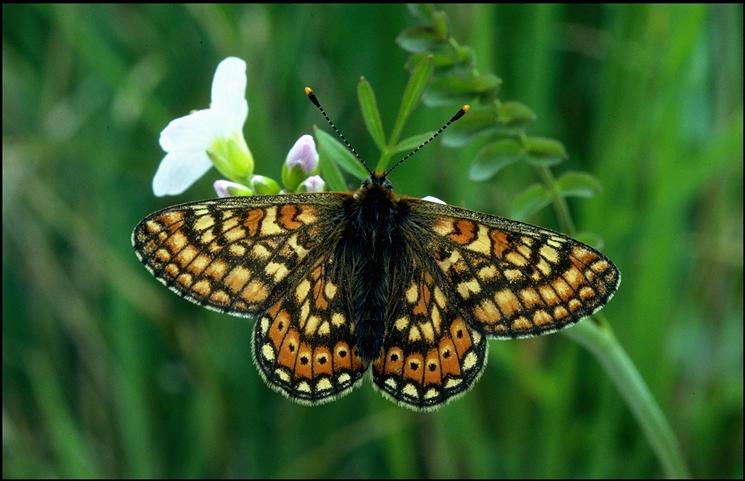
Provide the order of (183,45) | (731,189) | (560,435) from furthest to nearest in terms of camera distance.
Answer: (183,45) < (731,189) < (560,435)

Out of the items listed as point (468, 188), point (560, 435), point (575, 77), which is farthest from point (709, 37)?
point (560, 435)

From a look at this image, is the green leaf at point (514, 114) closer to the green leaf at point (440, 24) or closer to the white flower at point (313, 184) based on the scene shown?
the green leaf at point (440, 24)

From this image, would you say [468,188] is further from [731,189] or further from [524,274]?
[524,274]

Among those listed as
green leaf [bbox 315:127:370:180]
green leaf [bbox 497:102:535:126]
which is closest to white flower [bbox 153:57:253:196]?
green leaf [bbox 315:127:370:180]

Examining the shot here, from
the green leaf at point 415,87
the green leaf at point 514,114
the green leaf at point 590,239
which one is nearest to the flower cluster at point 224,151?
the green leaf at point 415,87

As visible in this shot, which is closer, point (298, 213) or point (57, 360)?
point (298, 213)

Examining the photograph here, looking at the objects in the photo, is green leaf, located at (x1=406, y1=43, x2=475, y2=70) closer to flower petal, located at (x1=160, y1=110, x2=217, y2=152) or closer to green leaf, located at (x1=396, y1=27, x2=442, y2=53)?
green leaf, located at (x1=396, y1=27, x2=442, y2=53)

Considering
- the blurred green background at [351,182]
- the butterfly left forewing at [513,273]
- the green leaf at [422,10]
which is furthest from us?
the blurred green background at [351,182]
